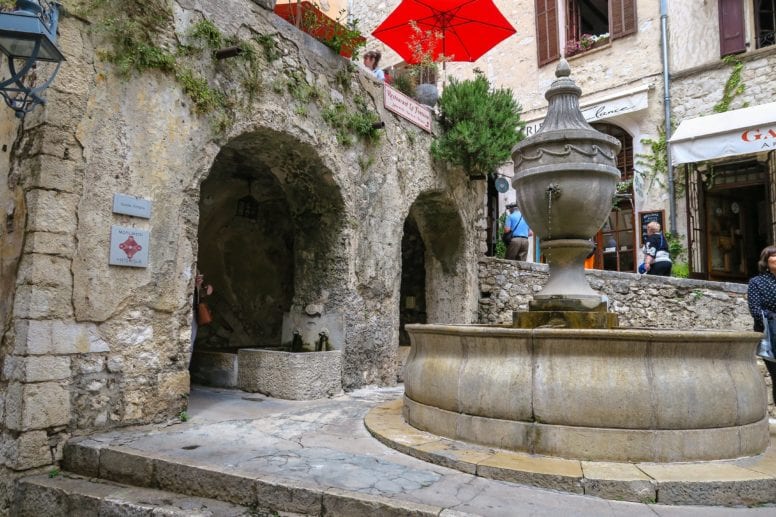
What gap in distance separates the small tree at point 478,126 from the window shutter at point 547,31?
5.12m

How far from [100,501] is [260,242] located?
4.81 metres

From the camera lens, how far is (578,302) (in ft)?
13.5

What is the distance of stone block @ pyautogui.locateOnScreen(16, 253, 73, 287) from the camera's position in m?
3.49

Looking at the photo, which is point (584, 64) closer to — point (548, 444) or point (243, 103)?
point (243, 103)

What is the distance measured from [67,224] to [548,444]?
3177mm

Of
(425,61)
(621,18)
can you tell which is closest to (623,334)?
(425,61)

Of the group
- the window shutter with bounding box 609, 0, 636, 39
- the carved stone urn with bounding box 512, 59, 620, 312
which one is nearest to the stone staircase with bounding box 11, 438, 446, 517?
the carved stone urn with bounding box 512, 59, 620, 312

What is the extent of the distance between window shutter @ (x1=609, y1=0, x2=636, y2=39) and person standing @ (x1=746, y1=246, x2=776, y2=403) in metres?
8.08

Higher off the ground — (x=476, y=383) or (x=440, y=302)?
(x=440, y=302)

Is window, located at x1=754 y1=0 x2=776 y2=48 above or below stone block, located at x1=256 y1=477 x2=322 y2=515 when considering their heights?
above

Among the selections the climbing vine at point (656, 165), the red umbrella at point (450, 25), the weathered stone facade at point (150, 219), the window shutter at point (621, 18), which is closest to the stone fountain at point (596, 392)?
the weathered stone facade at point (150, 219)

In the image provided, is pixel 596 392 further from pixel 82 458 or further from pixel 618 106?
pixel 618 106

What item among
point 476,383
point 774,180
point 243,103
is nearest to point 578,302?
point 476,383

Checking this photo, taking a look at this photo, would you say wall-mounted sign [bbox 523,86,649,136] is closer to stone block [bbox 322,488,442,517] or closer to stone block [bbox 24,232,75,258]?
stone block [bbox 24,232,75,258]
